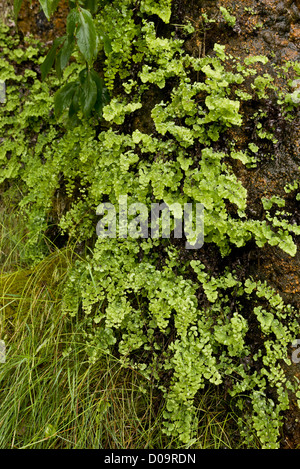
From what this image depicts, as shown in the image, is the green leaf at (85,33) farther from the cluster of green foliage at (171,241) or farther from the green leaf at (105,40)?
the green leaf at (105,40)

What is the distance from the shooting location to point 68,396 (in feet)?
6.31

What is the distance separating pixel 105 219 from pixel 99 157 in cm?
41

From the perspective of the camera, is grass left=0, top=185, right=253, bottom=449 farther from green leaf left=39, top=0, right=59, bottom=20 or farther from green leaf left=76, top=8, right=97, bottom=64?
green leaf left=39, top=0, right=59, bottom=20

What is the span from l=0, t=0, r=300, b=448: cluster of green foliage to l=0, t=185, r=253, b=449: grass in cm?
10

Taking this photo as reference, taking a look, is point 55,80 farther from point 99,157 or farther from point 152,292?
point 152,292

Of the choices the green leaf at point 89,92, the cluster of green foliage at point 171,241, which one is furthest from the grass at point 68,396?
the green leaf at point 89,92

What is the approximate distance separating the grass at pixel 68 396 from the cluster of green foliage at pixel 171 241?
0.31 feet

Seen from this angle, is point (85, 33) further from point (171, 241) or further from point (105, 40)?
point (171, 241)

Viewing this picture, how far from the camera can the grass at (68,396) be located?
1.85 m

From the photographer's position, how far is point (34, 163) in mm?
2793

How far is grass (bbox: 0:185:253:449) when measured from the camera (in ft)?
6.07

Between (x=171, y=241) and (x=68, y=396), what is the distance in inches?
39.8

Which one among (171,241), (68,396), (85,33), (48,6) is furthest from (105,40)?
(68,396)

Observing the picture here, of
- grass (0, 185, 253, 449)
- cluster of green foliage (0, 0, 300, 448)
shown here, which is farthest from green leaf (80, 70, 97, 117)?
grass (0, 185, 253, 449)
